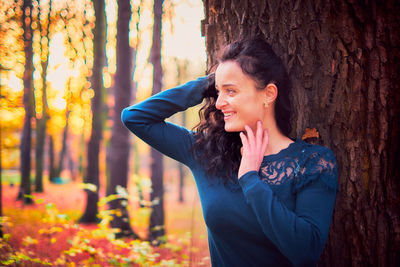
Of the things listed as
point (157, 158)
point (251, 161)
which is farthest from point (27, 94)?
point (251, 161)

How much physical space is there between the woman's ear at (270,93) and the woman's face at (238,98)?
0.09 ft

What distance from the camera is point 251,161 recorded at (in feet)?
5.60

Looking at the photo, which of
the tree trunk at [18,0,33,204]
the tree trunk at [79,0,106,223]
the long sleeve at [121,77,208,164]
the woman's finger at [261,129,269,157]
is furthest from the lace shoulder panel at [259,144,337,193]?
the tree trunk at [18,0,33,204]

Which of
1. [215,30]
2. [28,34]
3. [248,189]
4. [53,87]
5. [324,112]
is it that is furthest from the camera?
[53,87]

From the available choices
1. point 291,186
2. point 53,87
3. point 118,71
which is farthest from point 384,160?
point 53,87

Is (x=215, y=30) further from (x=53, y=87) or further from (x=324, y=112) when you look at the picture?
(x=53, y=87)

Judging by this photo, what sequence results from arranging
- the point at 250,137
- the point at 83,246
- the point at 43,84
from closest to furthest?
the point at 250,137
the point at 83,246
the point at 43,84

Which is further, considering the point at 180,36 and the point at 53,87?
the point at 53,87

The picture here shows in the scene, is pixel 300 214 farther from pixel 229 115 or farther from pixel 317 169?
pixel 229 115

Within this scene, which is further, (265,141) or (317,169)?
(265,141)

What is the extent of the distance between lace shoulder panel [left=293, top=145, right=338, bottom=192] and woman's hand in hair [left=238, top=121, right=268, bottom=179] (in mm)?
261

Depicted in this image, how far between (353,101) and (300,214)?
94 centimetres

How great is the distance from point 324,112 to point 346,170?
447mm

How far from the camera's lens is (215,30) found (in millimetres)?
2500
